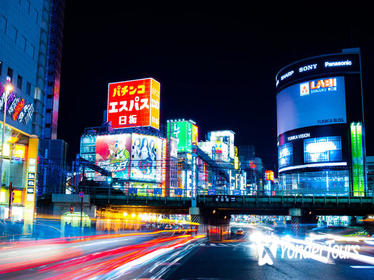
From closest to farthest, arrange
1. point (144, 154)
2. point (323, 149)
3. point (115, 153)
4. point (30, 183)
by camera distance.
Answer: point (30, 183), point (323, 149), point (144, 154), point (115, 153)

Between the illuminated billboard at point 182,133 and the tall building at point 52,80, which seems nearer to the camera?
the tall building at point 52,80

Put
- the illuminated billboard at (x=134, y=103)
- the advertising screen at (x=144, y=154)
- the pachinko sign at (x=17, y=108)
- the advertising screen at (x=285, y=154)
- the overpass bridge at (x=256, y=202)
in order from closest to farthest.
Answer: the pachinko sign at (x=17, y=108) < the overpass bridge at (x=256, y=202) < the advertising screen at (x=144, y=154) < the illuminated billboard at (x=134, y=103) < the advertising screen at (x=285, y=154)

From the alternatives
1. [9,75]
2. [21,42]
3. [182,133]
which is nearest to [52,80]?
[21,42]

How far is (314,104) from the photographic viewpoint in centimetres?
11262

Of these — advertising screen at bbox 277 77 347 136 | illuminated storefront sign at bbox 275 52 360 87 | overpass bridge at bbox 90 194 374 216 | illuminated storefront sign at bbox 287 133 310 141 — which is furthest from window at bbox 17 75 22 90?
illuminated storefront sign at bbox 275 52 360 87

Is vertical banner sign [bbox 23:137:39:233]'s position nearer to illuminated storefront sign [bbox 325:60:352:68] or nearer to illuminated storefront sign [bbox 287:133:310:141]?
illuminated storefront sign [bbox 287:133:310:141]

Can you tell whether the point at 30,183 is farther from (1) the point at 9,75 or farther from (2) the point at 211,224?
(2) the point at 211,224

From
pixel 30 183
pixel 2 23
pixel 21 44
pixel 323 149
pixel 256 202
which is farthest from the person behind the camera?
pixel 323 149

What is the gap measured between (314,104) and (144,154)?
1971 inches

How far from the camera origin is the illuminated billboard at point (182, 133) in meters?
165

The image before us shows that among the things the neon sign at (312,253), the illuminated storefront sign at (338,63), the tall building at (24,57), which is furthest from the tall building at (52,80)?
the neon sign at (312,253)

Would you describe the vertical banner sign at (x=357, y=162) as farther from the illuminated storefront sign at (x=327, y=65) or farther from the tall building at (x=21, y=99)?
the tall building at (x=21, y=99)

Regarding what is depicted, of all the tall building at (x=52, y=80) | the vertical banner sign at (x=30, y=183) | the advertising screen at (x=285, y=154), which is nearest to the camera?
the vertical banner sign at (x=30, y=183)

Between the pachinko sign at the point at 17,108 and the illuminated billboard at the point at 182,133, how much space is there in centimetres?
11108
